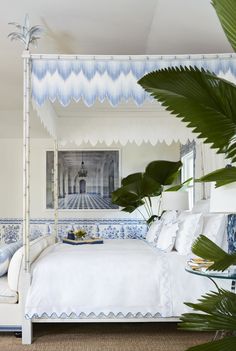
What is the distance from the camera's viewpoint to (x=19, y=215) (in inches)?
303

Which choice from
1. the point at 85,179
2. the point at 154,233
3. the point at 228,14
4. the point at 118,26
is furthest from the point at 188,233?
the point at 85,179

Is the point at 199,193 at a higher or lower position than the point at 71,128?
lower

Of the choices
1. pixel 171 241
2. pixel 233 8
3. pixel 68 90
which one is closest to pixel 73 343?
pixel 171 241

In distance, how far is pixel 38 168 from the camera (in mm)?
7676

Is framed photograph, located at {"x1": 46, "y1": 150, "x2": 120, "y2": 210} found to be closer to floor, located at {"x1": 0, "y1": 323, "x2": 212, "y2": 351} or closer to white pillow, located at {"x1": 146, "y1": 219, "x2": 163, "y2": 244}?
white pillow, located at {"x1": 146, "y1": 219, "x2": 163, "y2": 244}

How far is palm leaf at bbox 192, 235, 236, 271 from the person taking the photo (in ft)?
3.82

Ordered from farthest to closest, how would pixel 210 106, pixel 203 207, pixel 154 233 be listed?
pixel 154 233 → pixel 203 207 → pixel 210 106

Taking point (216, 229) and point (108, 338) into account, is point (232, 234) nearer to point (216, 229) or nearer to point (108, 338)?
point (216, 229)

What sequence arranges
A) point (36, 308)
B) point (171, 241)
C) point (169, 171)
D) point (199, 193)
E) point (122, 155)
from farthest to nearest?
1. point (122, 155)
2. point (169, 171)
3. point (199, 193)
4. point (171, 241)
5. point (36, 308)

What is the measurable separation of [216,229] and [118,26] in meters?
2.04

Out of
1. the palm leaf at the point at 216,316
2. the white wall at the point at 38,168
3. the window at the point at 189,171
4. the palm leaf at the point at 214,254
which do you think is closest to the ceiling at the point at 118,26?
the window at the point at 189,171

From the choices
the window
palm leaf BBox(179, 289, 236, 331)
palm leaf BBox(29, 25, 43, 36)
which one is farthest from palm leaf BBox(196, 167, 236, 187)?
the window

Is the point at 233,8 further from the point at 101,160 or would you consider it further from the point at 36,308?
the point at 101,160

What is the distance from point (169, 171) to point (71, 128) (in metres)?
1.44
